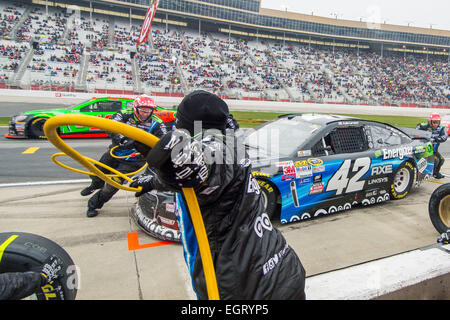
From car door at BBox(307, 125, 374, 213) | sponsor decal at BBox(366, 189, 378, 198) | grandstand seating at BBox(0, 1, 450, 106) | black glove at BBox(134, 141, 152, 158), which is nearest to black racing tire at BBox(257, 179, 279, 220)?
car door at BBox(307, 125, 374, 213)

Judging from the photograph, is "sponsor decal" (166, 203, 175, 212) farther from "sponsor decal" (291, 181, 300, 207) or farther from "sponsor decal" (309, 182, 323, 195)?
"sponsor decal" (309, 182, 323, 195)

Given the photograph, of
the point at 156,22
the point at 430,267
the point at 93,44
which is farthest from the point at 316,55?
the point at 430,267

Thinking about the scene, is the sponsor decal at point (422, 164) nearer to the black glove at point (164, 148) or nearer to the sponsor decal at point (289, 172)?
the sponsor decal at point (289, 172)

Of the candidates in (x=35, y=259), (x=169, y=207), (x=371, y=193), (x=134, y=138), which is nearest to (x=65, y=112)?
(x=169, y=207)

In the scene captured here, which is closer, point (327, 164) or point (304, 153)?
point (304, 153)

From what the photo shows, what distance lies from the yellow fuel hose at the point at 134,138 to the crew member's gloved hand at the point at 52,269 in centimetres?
98

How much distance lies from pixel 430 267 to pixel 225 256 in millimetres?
1611

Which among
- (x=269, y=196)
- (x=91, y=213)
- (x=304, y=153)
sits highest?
(x=304, y=153)

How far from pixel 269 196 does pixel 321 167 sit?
3.04 ft

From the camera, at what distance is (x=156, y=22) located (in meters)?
47.4

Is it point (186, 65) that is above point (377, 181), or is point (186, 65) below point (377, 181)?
above

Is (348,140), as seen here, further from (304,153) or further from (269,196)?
(269,196)

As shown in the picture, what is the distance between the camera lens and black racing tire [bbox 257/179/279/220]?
392cm

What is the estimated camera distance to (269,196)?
3998mm
